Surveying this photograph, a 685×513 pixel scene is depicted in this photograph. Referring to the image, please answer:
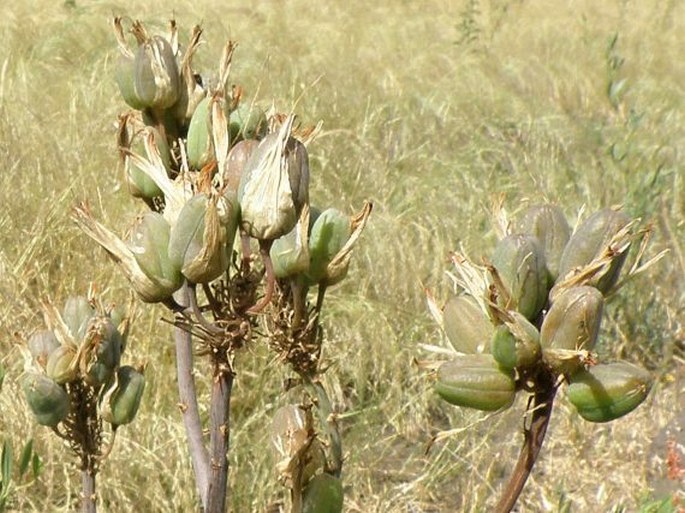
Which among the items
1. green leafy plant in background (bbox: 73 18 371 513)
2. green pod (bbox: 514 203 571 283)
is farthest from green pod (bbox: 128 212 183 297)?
green pod (bbox: 514 203 571 283)

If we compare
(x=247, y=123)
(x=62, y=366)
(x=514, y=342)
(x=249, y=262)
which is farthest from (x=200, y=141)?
(x=514, y=342)

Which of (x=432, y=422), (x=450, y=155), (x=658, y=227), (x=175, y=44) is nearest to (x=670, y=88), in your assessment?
(x=450, y=155)

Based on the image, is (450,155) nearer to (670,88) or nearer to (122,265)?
(670,88)

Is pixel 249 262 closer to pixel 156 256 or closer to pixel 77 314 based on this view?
pixel 156 256

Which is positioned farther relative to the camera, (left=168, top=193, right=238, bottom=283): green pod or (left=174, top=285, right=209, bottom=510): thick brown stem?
(left=174, top=285, right=209, bottom=510): thick brown stem

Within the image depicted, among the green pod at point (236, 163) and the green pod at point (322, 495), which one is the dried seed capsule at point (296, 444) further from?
the green pod at point (236, 163)

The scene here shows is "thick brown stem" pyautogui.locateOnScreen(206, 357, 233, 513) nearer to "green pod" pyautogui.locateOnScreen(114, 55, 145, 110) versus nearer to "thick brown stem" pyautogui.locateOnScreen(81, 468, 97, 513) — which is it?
"thick brown stem" pyautogui.locateOnScreen(81, 468, 97, 513)

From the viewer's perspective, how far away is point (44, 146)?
344 centimetres

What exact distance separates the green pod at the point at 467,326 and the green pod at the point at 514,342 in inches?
1.5

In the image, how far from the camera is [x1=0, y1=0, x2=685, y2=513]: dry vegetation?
244cm

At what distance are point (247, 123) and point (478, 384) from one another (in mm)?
407

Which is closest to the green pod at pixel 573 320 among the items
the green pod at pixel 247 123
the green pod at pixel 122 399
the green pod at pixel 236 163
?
the green pod at pixel 236 163

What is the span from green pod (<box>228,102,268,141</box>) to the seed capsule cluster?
306 millimetres

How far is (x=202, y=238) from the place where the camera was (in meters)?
0.81
